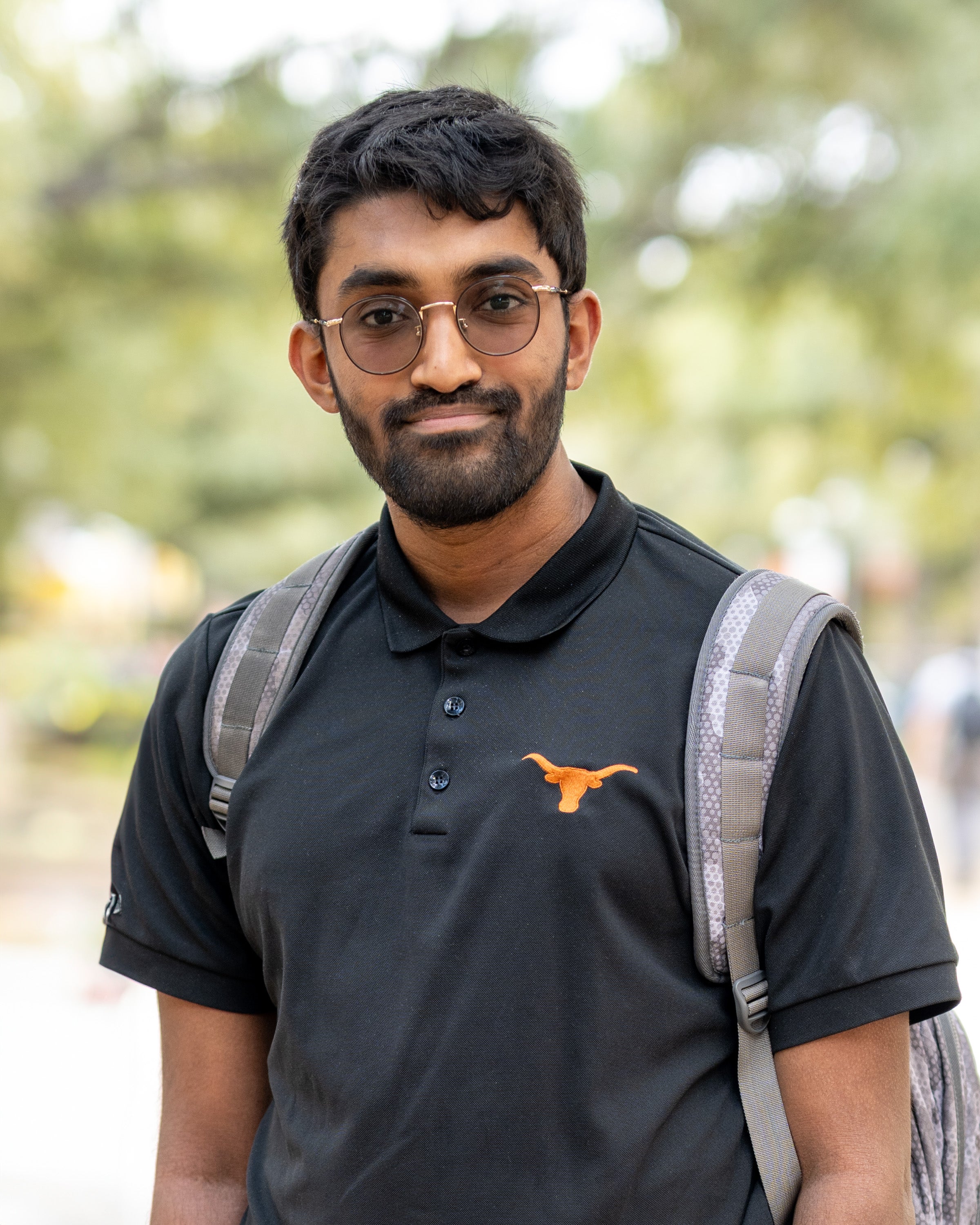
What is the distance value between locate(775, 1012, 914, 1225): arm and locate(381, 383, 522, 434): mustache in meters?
0.90

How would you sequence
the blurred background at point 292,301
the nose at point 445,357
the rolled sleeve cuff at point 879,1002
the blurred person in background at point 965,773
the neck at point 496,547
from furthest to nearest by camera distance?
the blurred person in background at point 965,773
the blurred background at point 292,301
the neck at point 496,547
the nose at point 445,357
the rolled sleeve cuff at point 879,1002

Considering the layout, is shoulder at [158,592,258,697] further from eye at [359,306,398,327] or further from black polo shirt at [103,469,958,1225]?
eye at [359,306,398,327]

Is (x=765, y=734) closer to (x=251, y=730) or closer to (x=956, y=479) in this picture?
(x=251, y=730)

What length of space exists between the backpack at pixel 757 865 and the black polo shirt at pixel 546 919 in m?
0.02

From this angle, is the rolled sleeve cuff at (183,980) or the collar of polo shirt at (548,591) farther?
the rolled sleeve cuff at (183,980)

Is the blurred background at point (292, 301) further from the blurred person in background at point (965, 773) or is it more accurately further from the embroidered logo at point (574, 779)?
the embroidered logo at point (574, 779)

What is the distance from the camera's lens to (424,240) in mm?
1771

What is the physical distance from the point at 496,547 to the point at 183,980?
30.3 inches

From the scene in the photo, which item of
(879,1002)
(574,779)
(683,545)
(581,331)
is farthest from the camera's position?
(581,331)

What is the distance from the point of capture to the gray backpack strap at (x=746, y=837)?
61.1 inches

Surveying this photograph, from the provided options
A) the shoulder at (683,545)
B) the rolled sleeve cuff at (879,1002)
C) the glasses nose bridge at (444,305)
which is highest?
the glasses nose bridge at (444,305)

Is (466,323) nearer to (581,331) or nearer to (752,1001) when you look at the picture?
(581,331)

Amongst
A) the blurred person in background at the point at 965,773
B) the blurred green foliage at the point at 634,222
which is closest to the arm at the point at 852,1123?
the blurred green foliage at the point at 634,222

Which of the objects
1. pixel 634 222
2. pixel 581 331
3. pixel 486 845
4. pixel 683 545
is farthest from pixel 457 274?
pixel 634 222
